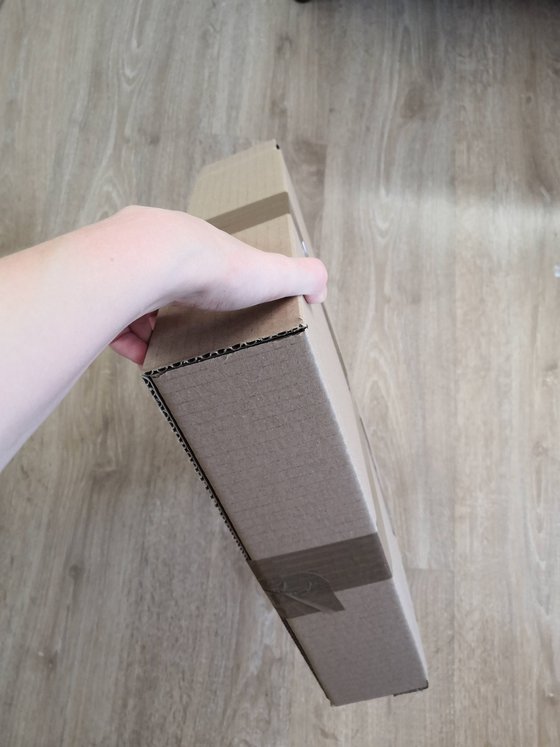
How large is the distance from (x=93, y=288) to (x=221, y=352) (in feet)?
0.37

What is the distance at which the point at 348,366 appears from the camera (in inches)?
51.4

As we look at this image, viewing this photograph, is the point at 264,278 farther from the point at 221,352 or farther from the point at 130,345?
the point at 130,345

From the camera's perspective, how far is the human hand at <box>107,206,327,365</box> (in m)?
0.55

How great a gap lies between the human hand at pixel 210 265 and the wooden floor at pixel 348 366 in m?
0.67

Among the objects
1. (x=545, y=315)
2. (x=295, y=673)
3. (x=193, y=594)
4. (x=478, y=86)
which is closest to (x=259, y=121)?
(x=478, y=86)

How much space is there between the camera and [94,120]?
5.34ft

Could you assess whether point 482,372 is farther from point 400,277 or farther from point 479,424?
point 400,277

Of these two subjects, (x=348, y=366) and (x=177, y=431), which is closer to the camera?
(x=177, y=431)

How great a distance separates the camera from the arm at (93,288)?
49cm

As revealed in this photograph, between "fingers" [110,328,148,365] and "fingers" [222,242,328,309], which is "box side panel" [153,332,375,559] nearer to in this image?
"fingers" [222,242,328,309]

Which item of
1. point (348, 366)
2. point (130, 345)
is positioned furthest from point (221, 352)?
point (348, 366)

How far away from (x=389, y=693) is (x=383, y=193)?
0.93 metres

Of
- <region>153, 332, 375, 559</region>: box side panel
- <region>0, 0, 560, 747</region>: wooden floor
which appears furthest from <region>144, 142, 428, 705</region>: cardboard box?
<region>0, 0, 560, 747</region>: wooden floor

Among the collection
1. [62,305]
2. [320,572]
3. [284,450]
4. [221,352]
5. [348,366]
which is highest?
[62,305]
